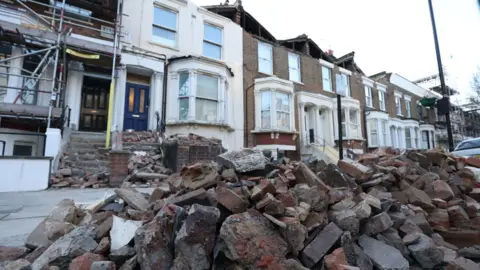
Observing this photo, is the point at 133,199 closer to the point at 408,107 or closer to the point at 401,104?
the point at 401,104

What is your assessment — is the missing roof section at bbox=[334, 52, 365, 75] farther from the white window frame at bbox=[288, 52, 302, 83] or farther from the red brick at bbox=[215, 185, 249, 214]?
the red brick at bbox=[215, 185, 249, 214]

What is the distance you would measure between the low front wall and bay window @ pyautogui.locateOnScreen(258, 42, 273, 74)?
410 inches

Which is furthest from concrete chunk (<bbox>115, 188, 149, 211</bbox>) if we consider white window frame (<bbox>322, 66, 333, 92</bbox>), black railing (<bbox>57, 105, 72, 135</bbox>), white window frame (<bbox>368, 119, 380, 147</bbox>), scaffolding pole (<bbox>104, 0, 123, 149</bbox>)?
white window frame (<bbox>368, 119, 380, 147</bbox>)

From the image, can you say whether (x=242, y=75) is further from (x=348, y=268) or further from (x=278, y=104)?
(x=348, y=268)

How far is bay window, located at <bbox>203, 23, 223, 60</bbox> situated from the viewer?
12.1m

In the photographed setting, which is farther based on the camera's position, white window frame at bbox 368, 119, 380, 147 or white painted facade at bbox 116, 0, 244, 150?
white window frame at bbox 368, 119, 380, 147

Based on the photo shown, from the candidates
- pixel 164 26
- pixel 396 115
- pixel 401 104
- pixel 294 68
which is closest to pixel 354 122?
pixel 294 68

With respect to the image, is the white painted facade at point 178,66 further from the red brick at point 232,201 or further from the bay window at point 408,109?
the bay window at point 408,109

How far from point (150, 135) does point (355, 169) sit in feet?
25.4

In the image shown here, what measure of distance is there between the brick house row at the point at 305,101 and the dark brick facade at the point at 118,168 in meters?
6.34

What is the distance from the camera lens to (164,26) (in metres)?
11.0

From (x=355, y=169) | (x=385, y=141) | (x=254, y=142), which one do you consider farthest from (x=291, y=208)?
(x=385, y=141)

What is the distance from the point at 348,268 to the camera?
6.04 feet

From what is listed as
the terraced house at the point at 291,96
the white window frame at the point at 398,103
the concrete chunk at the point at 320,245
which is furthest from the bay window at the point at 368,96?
the concrete chunk at the point at 320,245
